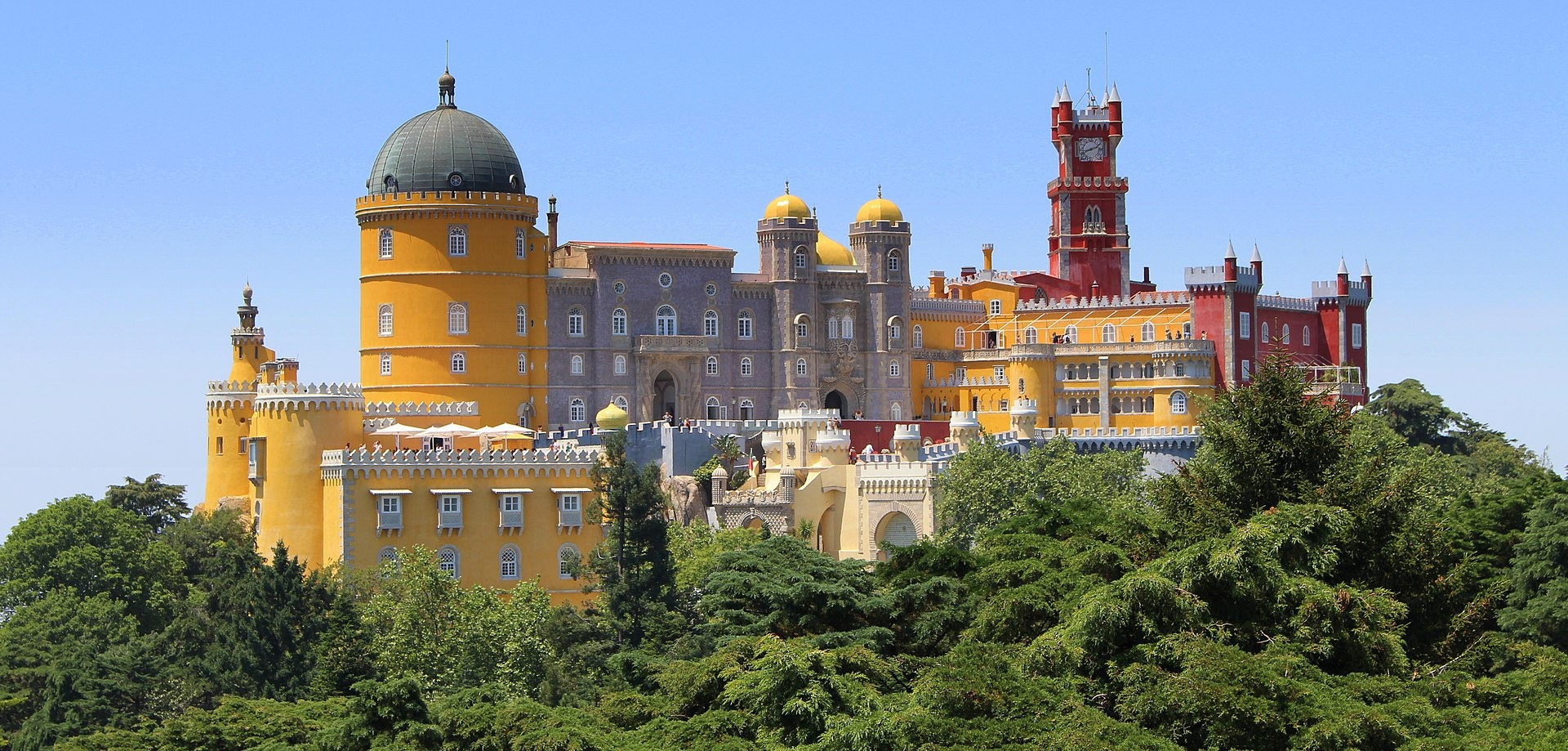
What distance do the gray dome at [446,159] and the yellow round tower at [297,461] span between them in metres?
13.5

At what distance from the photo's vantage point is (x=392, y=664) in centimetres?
6594

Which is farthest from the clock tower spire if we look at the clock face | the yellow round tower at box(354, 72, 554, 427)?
the yellow round tower at box(354, 72, 554, 427)

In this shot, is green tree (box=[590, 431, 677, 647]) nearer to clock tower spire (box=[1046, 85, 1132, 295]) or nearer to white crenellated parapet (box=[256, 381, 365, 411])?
white crenellated parapet (box=[256, 381, 365, 411])

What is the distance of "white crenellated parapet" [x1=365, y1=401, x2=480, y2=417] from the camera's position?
8575 cm

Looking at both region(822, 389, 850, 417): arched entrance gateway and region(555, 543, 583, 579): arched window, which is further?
region(822, 389, 850, 417): arched entrance gateway

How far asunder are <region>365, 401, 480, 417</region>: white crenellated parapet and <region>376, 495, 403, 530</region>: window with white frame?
889 centimetres

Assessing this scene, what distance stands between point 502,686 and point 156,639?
19186 mm

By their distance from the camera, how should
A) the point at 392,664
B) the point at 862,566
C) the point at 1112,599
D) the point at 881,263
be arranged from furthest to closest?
the point at 881,263 → the point at 392,664 → the point at 862,566 → the point at 1112,599

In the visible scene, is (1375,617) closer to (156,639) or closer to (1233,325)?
(156,639)

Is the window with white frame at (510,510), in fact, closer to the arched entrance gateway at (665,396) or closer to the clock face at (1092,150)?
the arched entrance gateway at (665,396)

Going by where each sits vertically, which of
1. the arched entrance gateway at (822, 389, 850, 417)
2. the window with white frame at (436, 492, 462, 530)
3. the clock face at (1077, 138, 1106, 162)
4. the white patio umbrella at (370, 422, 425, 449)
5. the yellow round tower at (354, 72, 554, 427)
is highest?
the clock face at (1077, 138, 1106, 162)

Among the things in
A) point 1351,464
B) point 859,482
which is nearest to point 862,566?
point 1351,464

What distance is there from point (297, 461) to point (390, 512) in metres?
3.85

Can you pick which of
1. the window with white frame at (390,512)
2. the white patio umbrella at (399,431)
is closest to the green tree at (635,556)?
the window with white frame at (390,512)
